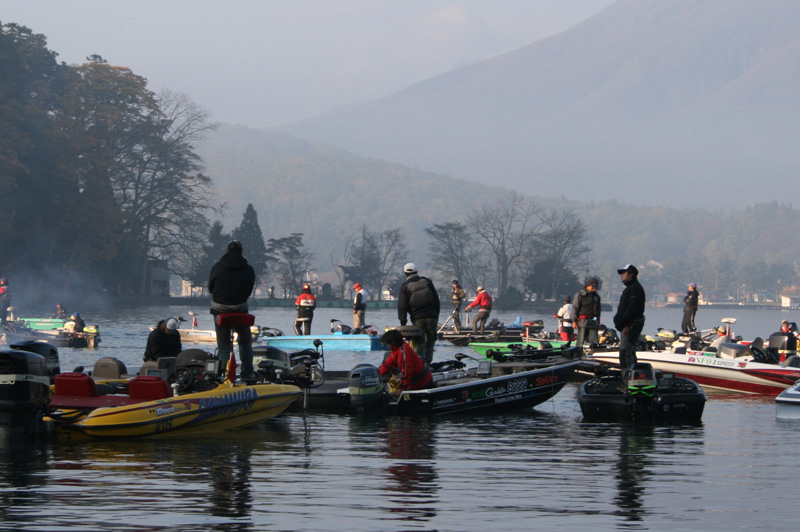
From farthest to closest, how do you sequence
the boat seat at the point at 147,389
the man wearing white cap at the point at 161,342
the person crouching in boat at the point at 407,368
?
the man wearing white cap at the point at 161,342 → the person crouching in boat at the point at 407,368 → the boat seat at the point at 147,389

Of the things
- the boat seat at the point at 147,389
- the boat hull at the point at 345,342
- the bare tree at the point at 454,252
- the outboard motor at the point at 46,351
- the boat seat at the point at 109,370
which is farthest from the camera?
the bare tree at the point at 454,252

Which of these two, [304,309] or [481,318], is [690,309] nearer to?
[481,318]

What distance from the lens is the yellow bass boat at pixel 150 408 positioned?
1277cm

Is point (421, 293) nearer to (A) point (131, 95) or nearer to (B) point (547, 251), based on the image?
(A) point (131, 95)

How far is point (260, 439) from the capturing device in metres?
13.7

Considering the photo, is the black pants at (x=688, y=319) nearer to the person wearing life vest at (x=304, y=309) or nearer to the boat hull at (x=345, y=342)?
the boat hull at (x=345, y=342)

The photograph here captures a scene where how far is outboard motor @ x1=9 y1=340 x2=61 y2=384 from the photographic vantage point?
14060 millimetres

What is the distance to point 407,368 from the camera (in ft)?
53.2

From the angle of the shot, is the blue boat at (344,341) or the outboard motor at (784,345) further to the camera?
the blue boat at (344,341)

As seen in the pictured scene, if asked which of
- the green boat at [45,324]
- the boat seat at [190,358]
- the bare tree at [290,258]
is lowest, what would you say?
the boat seat at [190,358]

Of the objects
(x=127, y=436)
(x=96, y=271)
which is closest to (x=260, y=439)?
(x=127, y=436)

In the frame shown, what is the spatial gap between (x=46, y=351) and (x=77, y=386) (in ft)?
3.73

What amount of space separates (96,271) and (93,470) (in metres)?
81.4

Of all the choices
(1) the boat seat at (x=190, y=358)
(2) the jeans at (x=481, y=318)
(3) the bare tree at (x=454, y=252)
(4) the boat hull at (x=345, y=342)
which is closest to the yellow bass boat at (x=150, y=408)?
(1) the boat seat at (x=190, y=358)
